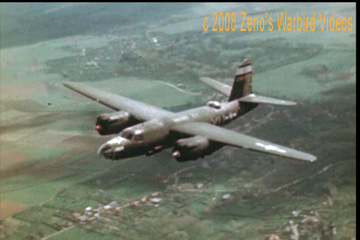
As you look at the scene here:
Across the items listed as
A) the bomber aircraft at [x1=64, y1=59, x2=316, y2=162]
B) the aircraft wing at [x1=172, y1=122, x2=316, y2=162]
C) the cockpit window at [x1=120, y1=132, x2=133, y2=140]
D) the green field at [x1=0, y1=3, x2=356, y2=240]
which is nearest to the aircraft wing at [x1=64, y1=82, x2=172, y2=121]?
the bomber aircraft at [x1=64, y1=59, x2=316, y2=162]

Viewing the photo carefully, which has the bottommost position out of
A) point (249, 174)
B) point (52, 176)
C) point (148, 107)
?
point (249, 174)

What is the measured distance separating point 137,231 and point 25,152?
764 inches

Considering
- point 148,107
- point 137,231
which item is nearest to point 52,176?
point 137,231

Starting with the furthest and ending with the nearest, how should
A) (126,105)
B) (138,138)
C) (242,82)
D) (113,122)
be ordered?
(242,82) → (126,105) → (113,122) → (138,138)

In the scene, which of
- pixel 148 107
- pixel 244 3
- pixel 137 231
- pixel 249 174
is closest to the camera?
pixel 148 107

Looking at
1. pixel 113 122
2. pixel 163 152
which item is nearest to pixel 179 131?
pixel 113 122

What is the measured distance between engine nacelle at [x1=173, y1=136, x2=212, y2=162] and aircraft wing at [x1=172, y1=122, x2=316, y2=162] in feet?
6.34

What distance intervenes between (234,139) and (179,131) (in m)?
5.48

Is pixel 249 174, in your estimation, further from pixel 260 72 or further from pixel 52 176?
pixel 260 72

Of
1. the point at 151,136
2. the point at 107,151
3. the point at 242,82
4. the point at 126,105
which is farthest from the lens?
→ the point at 242,82

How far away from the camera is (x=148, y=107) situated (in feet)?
180

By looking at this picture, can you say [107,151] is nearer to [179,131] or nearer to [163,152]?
[179,131]

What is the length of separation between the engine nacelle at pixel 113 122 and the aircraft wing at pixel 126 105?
0.91 metres

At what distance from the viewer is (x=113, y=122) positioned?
50.7 meters
